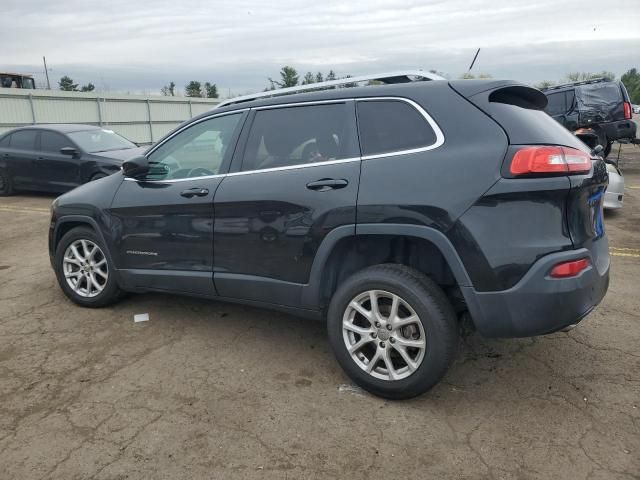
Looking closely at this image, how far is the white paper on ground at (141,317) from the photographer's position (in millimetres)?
4270

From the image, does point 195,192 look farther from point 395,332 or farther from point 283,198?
point 395,332

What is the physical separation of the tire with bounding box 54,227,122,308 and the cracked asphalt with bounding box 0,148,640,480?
18 cm

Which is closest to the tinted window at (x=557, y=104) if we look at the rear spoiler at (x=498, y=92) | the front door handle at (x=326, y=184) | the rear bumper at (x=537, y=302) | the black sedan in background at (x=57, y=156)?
the black sedan in background at (x=57, y=156)

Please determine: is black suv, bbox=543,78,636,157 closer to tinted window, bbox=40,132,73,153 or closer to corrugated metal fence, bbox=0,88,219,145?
corrugated metal fence, bbox=0,88,219,145

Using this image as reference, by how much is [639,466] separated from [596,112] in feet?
37.6

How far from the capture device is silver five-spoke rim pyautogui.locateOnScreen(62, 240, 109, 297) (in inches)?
174

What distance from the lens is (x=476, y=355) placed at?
11.7 ft

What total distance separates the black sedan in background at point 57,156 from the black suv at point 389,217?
640cm

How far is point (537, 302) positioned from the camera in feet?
8.57

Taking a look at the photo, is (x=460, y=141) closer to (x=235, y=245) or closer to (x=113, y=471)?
(x=235, y=245)

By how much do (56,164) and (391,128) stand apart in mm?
8872

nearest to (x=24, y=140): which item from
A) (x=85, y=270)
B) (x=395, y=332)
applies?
(x=85, y=270)

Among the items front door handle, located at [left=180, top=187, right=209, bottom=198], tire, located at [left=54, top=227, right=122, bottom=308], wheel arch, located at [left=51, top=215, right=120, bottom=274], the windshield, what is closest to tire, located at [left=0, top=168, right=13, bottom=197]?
the windshield

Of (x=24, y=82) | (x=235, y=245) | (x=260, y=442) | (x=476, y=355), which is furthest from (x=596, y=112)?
(x=24, y=82)
